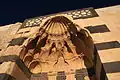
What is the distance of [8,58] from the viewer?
362 cm

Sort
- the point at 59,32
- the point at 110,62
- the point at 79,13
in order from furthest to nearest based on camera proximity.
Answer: the point at 79,13
the point at 59,32
the point at 110,62

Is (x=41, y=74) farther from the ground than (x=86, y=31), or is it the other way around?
(x=86, y=31)

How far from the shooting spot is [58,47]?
4152mm

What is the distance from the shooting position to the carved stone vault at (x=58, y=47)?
392 centimetres

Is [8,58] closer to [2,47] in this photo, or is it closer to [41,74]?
[41,74]

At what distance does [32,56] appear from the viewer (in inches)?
158

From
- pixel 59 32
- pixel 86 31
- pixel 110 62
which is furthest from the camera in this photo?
pixel 59 32

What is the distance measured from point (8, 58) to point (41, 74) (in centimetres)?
57

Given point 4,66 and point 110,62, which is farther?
point 4,66

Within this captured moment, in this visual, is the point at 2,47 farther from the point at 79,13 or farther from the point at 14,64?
the point at 79,13

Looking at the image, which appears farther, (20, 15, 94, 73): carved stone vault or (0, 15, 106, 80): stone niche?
(20, 15, 94, 73): carved stone vault

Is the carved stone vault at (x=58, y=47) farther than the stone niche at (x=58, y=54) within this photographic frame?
Yes

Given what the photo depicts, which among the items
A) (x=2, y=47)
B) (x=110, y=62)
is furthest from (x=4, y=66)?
(x=110, y=62)

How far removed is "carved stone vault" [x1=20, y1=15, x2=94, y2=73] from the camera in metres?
3.92
